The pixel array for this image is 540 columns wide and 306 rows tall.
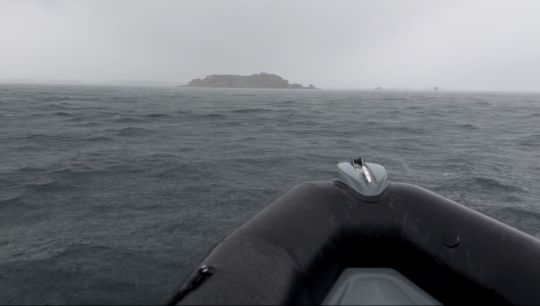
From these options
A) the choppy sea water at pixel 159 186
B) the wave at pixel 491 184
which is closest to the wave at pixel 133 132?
the choppy sea water at pixel 159 186

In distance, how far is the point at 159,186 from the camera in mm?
7637

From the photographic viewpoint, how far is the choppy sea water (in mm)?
4270

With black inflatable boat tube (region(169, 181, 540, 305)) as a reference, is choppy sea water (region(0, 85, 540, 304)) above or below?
below

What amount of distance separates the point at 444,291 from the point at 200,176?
651 centimetres

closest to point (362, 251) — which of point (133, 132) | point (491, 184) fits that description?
point (491, 184)

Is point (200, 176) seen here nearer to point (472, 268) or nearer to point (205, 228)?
point (205, 228)

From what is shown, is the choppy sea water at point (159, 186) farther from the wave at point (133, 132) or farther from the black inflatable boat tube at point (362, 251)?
the black inflatable boat tube at point (362, 251)

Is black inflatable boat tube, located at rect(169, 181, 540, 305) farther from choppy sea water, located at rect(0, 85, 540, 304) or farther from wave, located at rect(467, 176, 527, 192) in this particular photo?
wave, located at rect(467, 176, 527, 192)

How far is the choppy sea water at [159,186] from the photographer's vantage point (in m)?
4.27

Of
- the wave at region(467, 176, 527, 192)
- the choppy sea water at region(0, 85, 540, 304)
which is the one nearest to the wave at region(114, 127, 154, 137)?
the choppy sea water at region(0, 85, 540, 304)

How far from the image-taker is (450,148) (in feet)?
42.2

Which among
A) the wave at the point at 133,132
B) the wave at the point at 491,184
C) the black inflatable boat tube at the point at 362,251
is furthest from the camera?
the wave at the point at 133,132

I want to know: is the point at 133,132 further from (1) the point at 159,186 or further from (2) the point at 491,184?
(2) the point at 491,184

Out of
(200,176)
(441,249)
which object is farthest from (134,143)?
(441,249)
